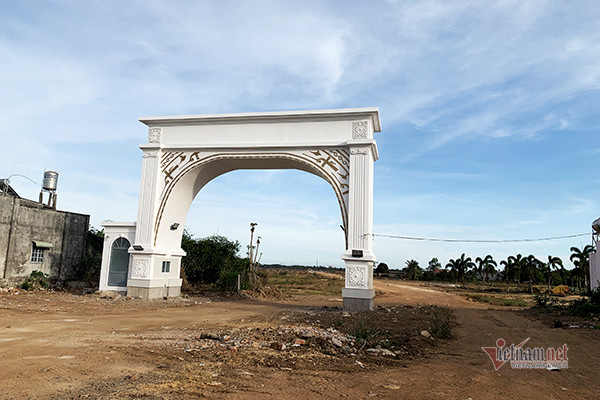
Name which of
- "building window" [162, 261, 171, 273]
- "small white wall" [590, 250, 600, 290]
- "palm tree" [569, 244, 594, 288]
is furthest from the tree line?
"building window" [162, 261, 171, 273]

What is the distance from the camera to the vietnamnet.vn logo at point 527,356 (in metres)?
5.65

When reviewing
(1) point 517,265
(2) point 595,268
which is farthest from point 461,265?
(2) point 595,268

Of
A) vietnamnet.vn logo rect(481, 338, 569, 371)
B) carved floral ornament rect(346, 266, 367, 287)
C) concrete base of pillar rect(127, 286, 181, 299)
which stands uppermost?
carved floral ornament rect(346, 266, 367, 287)

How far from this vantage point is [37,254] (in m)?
15.6

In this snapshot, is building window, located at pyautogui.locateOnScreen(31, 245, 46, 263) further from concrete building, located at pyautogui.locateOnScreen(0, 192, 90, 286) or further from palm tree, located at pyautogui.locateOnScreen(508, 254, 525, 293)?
palm tree, located at pyautogui.locateOnScreen(508, 254, 525, 293)

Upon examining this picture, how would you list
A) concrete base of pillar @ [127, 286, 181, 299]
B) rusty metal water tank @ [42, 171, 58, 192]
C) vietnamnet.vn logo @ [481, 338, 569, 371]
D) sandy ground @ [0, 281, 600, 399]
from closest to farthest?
sandy ground @ [0, 281, 600, 399] → vietnamnet.vn logo @ [481, 338, 569, 371] → concrete base of pillar @ [127, 286, 181, 299] → rusty metal water tank @ [42, 171, 58, 192]

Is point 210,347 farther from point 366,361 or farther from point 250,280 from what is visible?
point 250,280

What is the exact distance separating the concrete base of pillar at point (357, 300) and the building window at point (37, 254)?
37.8ft

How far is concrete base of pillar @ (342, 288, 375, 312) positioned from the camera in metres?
11.4

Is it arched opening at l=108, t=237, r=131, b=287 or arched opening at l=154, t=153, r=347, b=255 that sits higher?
arched opening at l=154, t=153, r=347, b=255

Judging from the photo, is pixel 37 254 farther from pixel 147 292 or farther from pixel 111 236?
pixel 147 292

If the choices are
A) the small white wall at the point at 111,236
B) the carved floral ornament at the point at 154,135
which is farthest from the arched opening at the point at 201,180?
the carved floral ornament at the point at 154,135

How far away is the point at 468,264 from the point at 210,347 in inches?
1464

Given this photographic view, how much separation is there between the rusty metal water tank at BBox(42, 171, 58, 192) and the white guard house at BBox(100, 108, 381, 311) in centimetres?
459
